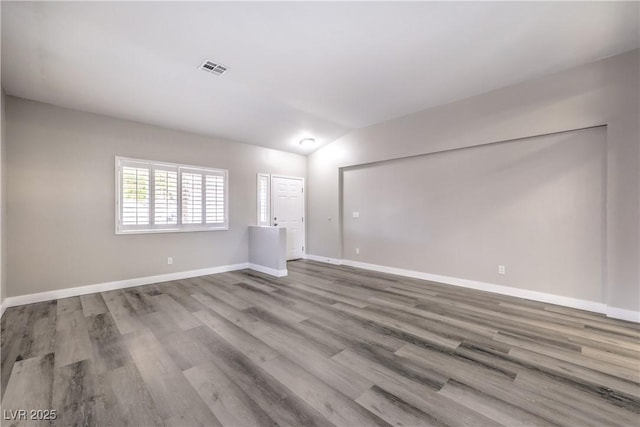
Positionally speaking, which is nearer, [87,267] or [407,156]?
[87,267]

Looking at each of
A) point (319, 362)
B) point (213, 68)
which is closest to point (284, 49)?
point (213, 68)

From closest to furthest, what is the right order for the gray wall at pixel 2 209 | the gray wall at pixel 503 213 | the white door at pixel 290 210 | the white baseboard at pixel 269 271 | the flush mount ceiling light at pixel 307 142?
1. the gray wall at pixel 2 209
2. the gray wall at pixel 503 213
3. the white baseboard at pixel 269 271
4. the flush mount ceiling light at pixel 307 142
5. the white door at pixel 290 210

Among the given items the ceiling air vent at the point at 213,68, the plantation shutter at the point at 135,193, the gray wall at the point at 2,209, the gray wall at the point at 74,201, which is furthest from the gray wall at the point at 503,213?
the gray wall at the point at 2,209

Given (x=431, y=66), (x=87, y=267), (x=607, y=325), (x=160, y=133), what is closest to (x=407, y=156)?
(x=431, y=66)

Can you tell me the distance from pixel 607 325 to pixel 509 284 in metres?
1.11

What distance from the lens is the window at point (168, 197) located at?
4.34 meters

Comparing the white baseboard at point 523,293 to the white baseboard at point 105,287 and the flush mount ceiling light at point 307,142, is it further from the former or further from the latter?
the white baseboard at point 105,287

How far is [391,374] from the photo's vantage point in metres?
2.02

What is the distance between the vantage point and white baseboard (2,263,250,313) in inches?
139

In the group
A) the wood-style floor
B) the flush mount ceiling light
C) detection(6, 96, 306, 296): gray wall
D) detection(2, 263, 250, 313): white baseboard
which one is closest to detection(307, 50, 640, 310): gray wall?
the wood-style floor

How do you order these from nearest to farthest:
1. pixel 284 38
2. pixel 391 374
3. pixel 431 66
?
pixel 391 374 → pixel 284 38 → pixel 431 66

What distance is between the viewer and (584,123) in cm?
332

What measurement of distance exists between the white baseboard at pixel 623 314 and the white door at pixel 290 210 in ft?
18.1

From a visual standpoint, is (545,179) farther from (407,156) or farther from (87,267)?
(87,267)
